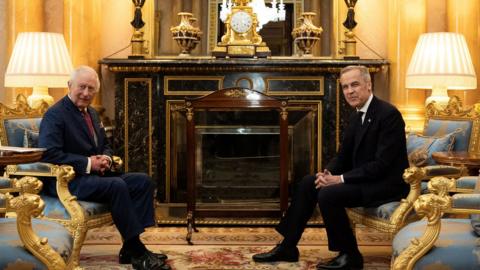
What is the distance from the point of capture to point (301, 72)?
6.31 metres

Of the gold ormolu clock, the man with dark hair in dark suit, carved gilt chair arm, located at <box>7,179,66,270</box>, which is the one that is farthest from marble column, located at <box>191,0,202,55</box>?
carved gilt chair arm, located at <box>7,179,66,270</box>

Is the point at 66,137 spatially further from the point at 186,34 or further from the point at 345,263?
the point at 186,34

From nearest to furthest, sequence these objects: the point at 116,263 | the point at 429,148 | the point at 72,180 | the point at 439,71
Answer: the point at 72,180
the point at 116,263
the point at 429,148
the point at 439,71

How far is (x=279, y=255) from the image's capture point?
4668 millimetres

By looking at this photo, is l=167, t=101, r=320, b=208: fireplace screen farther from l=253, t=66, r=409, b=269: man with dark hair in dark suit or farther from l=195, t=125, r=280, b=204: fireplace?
l=253, t=66, r=409, b=269: man with dark hair in dark suit

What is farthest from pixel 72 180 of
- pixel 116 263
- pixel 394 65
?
pixel 394 65

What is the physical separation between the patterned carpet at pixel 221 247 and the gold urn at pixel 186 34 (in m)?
1.69

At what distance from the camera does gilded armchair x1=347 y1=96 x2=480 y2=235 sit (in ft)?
13.6

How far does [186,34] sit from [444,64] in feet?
7.66

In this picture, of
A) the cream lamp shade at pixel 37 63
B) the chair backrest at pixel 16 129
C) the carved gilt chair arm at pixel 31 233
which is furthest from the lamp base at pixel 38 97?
the carved gilt chair arm at pixel 31 233

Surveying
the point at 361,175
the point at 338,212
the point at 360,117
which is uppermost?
the point at 360,117

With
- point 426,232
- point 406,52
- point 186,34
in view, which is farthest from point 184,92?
point 426,232

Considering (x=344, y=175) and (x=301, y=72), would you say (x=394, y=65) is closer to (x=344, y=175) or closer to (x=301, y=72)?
(x=301, y=72)

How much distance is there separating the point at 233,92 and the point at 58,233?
9.25ft
